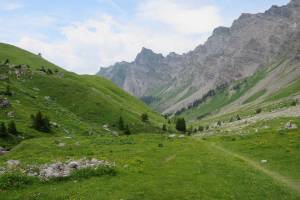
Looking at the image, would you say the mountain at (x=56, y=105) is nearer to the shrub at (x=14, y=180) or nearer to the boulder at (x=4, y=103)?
the boulder at (x=4, y=103)

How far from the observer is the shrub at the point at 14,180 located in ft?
105

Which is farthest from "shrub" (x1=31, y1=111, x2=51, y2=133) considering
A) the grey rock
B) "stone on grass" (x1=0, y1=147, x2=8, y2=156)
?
"stone on grass" (x1=0, y1=147, x2=8, y2=156)

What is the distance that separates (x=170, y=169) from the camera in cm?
3847

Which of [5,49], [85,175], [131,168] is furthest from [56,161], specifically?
[5,49]

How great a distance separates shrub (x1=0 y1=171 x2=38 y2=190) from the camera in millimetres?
31953

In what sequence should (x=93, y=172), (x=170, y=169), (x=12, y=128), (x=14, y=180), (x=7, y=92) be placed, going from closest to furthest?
(x=14, y=180)
(x=93, y=172)
(x=170, y=169)
(x=12, y=128)
(x=7, y=92)

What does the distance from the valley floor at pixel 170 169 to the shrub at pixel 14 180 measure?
64cm

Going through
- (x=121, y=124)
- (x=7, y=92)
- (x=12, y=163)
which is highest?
(x=7, y=92)

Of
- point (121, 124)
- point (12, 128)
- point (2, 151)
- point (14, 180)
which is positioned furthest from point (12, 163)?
point (121, 124)

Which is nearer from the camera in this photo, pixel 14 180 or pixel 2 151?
pixel 14 180

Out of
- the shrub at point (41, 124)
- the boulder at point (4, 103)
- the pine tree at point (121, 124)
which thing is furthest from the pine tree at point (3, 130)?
the pine tree at point (121, 124)

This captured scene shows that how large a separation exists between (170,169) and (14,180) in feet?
47.6

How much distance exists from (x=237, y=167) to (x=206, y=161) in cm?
362

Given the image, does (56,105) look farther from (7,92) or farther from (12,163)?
(12,163)
